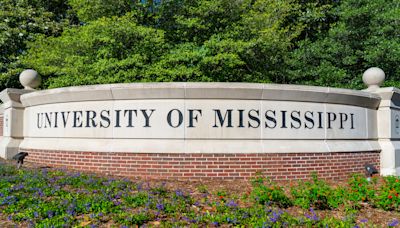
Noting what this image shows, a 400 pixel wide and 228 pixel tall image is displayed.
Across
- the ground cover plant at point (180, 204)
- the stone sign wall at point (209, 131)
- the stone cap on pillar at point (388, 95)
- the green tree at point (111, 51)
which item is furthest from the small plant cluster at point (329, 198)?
the green tree at point (111, 51)

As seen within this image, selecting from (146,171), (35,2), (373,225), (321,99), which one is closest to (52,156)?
(146,171)

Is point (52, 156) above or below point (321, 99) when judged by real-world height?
below

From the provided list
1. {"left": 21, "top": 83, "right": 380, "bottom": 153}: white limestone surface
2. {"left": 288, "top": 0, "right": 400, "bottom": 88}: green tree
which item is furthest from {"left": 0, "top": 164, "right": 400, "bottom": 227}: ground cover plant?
{"left": 288, "top": 0, "right": 400, "bottom": 88}: green tree

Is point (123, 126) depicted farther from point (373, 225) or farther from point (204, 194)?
point (373, 225)

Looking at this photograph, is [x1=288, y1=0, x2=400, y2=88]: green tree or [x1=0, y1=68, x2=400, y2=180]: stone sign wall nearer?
[x1=0, y1=68, x2=400, y2=180]: stone sign wall

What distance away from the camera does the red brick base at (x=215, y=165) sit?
21.9 ft

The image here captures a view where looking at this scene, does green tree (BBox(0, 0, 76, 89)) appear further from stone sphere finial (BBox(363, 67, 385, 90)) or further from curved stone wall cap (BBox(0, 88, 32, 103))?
stone sphere finial (BBox(363, 67, 385, 90))

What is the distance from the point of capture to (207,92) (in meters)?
6.80

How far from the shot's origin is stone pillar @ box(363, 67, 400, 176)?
8094 millimetres

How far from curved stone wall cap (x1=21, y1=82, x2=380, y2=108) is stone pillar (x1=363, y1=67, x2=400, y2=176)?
1063 mm

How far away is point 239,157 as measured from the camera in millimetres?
6719

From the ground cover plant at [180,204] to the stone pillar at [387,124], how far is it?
7.96 ft

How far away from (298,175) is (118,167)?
3.34 m

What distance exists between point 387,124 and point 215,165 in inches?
167
